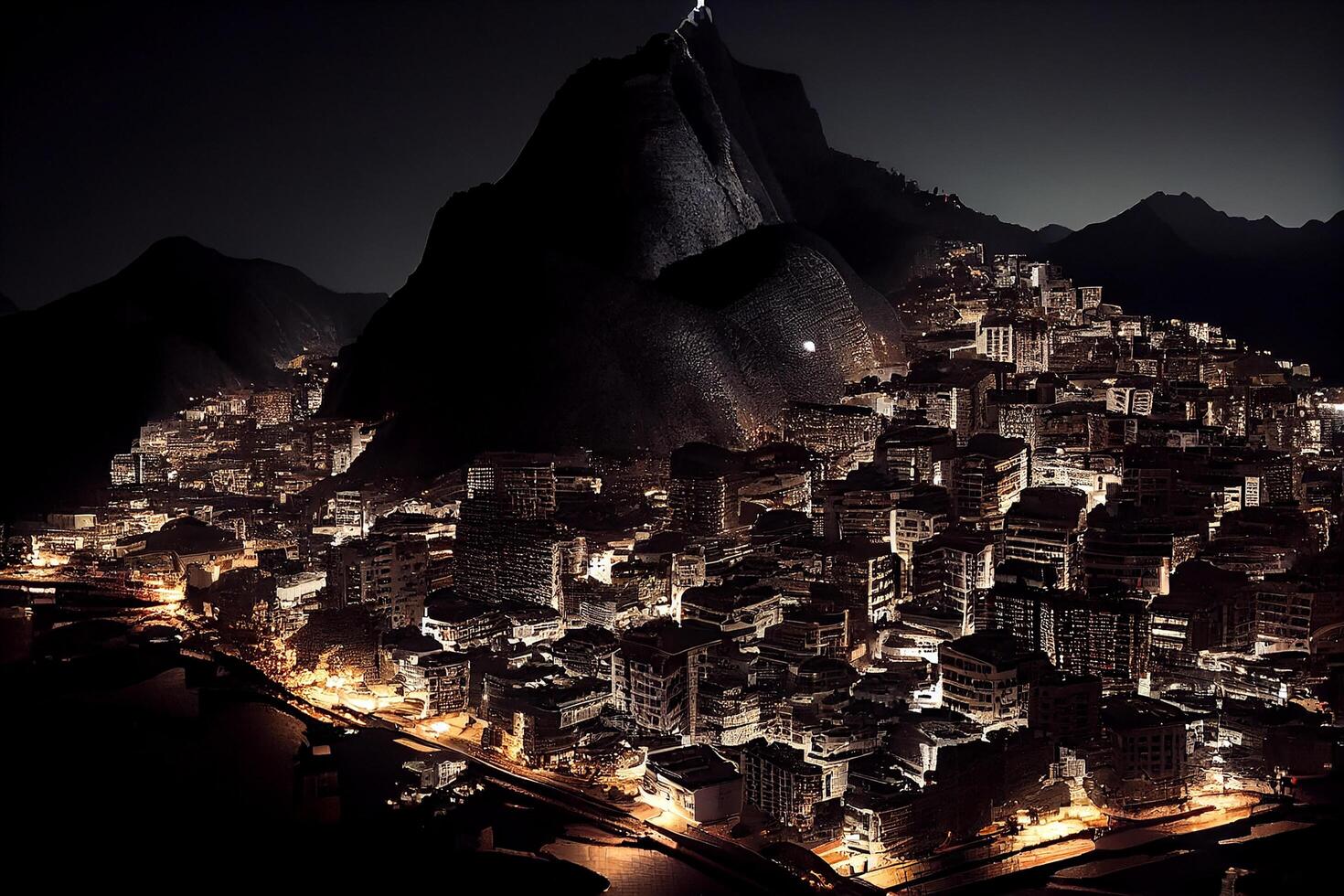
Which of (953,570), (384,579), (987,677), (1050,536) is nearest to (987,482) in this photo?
(1050,536)

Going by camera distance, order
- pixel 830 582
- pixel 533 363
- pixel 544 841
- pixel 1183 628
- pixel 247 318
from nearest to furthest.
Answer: pixel 544 841 → pixel 1183 628 → pixel 830 582 → pixel 533 363 → pixel 247 318

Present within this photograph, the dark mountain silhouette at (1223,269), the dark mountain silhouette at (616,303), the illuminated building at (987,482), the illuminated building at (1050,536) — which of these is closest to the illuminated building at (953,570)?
the illuminated building at (1050,536)

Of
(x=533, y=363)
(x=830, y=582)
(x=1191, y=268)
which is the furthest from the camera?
(x=1191, y=268)

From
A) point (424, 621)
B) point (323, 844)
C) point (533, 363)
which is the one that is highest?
point (533, 363)

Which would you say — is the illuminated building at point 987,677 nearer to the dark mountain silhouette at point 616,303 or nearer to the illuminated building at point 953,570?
the illuminated building at point 953,570

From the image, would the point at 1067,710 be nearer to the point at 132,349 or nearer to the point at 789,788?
the point at 789,788

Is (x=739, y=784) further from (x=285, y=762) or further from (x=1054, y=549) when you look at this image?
(x=1054, y=549)

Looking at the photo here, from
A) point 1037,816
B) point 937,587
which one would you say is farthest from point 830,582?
point 1037,816
